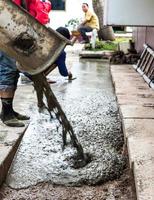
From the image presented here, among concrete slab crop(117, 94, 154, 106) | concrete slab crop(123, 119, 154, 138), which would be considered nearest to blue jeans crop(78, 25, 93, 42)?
concrete slab crop(117, 94, 154, 106)

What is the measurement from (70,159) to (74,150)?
0.56 ft

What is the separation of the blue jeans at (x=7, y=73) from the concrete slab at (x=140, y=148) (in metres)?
1.63

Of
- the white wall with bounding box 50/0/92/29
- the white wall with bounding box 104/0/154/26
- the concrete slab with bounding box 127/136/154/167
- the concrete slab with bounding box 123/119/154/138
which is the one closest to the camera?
the concrete slab with bounding box 127/136/154/167

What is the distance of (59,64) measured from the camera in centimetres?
898

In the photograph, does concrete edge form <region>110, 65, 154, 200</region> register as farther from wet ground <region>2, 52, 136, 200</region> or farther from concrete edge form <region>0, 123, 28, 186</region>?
concrete edge form <region>0, 123, 28, 186</region>

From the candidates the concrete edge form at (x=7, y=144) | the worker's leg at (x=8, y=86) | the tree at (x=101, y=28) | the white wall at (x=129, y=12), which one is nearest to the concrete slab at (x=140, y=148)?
the concrete edge form at (x=7, y=144)

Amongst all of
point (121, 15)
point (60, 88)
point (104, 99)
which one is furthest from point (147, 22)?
point (60, 88)

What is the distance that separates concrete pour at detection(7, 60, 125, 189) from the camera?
166 inches

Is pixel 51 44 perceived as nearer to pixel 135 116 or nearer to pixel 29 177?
pixel 29 177

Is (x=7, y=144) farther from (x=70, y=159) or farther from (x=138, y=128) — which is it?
(x=138, y=128)

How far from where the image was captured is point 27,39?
3918mm

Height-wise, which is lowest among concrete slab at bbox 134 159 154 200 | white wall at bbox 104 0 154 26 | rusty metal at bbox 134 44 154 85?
rusty metal at bbox 134 44 154 85

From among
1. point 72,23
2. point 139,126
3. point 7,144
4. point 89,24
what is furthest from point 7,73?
point 72,23

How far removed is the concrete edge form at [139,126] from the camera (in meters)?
3.43
